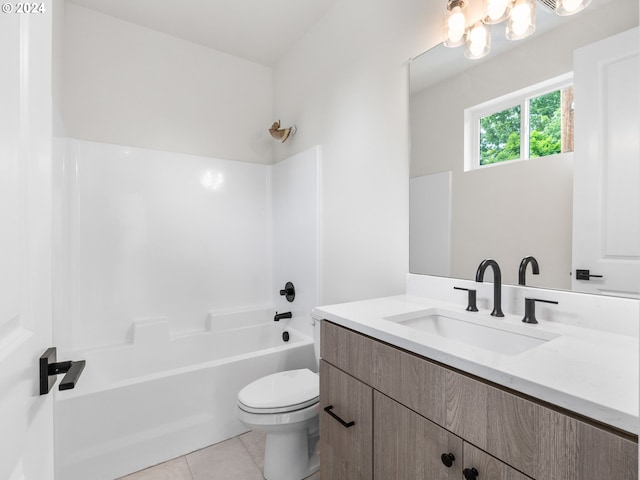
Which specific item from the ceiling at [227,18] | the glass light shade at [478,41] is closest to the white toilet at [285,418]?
the glass light shade at [478,41]

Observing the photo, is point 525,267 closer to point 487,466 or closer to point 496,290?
point 496,290

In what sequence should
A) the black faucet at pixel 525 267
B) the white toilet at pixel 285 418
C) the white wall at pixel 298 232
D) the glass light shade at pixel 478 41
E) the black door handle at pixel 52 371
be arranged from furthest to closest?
the white wall at pixel 298 232 < the white toilet at pixel 285 418 < the glass light shade at pixel 478 41 < the black faucet at pixel 525 267 < the black door handle at pixel 52 371

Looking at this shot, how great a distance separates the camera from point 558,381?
2.05ft

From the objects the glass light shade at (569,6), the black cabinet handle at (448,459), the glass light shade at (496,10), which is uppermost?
the glass light shade at (496,10)

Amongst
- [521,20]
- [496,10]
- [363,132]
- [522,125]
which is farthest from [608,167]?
[363,132]

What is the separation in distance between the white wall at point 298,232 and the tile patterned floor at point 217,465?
0.78m

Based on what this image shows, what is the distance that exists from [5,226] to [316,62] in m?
2.15

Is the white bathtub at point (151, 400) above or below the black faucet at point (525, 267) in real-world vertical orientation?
below

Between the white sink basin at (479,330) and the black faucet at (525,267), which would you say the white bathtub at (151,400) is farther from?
the black faucet at (525,267)

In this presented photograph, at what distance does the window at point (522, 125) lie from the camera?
1059 millimetres

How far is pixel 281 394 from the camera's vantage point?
5.11ft

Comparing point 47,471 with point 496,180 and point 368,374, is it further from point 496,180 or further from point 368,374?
point 496,180

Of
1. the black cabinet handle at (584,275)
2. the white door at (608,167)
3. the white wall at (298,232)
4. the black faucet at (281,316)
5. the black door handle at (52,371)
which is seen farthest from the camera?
the black faucet at (281,316)

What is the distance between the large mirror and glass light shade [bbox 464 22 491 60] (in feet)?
0.08
